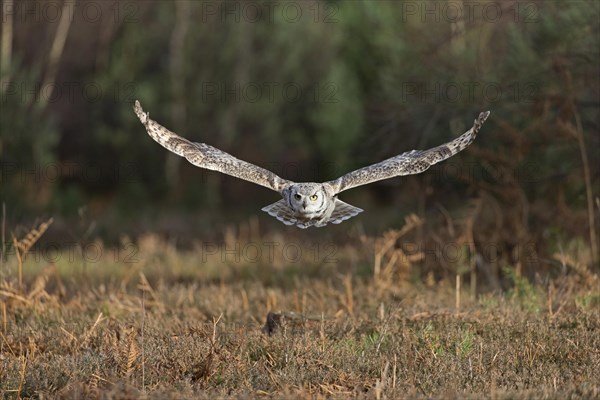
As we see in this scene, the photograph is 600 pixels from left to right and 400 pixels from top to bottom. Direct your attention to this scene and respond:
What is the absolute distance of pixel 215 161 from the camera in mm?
7809

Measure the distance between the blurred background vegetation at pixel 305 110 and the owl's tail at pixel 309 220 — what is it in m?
3.58

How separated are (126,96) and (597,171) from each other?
1606 cm

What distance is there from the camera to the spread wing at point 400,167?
756 cm

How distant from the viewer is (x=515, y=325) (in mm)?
8062

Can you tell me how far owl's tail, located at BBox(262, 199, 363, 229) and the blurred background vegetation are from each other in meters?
3.58

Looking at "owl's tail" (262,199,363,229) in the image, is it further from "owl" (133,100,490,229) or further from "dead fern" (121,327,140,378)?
"dead fern" (121,327,140,378)

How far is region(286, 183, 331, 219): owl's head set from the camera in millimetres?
7289

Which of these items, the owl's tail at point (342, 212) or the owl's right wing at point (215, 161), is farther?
the owl's right wing at point (215, 161)

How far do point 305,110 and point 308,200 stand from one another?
828 inches

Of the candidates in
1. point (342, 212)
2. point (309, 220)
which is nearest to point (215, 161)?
point (309, 220)

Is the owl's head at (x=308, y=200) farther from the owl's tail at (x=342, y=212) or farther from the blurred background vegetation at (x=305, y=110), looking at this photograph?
the blurred background vegetation at (x=305, y=110)

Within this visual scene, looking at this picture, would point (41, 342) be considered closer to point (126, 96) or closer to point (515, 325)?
point (515, 325)

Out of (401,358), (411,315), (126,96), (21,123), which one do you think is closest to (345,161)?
(126,96)

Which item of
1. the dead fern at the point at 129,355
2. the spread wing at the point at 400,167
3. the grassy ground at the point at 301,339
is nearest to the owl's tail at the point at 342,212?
the spread wing at the point at 400,167
